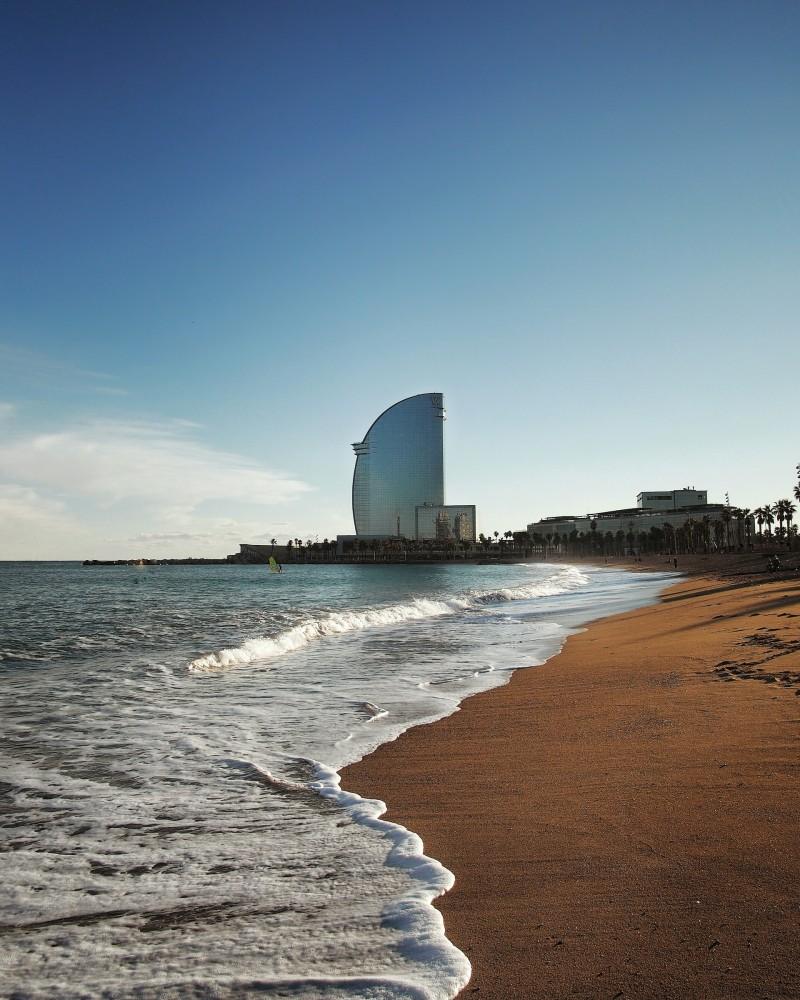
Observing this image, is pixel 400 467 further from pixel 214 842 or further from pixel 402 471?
pixel 214 842

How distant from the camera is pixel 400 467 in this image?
7456 inches

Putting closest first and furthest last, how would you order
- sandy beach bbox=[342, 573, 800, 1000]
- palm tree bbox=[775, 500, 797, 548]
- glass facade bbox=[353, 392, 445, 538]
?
1. sandy beach bbox=[342, 573, 800, 1000]
2. palm tree bbox=[775, 500, 797, 548]
3. glass facade bbox=[353, 392, 445, 538]

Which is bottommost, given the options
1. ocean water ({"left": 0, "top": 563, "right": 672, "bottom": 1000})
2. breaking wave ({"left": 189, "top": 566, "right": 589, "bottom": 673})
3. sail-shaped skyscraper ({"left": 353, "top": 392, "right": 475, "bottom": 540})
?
breaking wave ({"left": 189, "top": 566, "right": 589, "bottom": 673})

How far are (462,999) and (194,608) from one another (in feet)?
96.2

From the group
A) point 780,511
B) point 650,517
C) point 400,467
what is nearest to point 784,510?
point 780,511

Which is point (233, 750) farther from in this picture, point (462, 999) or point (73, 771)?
point (462, 999)

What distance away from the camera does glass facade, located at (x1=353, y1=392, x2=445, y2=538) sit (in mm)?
188875

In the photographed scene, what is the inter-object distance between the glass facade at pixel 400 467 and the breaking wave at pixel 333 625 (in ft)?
502

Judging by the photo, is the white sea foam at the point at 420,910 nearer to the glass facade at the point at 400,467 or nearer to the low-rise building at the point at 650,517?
the low-rise building at the point at 650,517

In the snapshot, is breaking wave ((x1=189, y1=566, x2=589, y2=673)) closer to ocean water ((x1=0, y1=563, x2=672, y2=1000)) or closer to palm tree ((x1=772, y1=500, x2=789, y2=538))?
ocean water ((x1=0, y1=563, x2=672, y2=1000))

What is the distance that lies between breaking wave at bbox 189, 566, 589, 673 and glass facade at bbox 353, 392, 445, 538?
15297 cm

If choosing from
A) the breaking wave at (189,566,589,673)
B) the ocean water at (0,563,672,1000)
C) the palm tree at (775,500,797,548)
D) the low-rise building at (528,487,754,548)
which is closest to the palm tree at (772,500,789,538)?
the palm tree at (775,500,797,548)

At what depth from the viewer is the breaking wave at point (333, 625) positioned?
1326cm

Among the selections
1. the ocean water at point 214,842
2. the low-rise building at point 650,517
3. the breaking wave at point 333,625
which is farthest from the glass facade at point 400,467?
the ocean water at point 214,842
